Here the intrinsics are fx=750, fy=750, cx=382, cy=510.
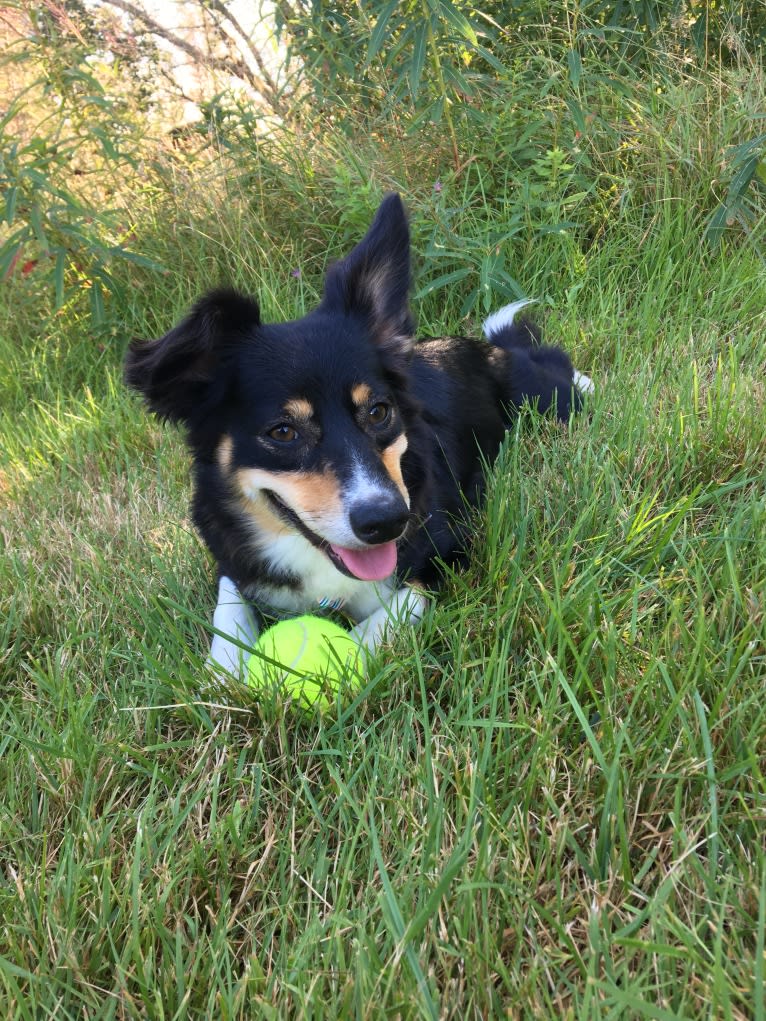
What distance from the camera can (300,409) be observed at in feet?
6.28

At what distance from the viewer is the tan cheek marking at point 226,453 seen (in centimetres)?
203

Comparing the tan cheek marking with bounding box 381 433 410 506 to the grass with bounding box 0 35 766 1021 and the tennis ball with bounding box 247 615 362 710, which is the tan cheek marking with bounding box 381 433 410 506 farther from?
the tennis ball with bounding box 247 615 362 710

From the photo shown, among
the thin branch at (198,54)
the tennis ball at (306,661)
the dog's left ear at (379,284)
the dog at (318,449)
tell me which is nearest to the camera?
the tennis ball at (306,661)

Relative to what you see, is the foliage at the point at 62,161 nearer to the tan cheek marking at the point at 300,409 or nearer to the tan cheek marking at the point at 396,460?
the tan cheek marking at the point at 300,409

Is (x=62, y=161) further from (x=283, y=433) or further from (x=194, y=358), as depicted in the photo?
(x=283, y=433)

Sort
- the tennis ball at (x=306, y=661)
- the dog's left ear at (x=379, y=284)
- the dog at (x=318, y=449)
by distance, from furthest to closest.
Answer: the dog's left ear at (x=379, y=284) < the dog at (x=318, y=449) < the tennis ball at (x=306, y=661)

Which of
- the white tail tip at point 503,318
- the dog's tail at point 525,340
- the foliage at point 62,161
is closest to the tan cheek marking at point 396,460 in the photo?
the dog's tail at point 525,340

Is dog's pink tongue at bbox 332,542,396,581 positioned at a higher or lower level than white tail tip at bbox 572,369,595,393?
higher

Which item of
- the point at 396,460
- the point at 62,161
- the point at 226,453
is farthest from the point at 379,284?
the point at 62,161

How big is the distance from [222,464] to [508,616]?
0.89 metres

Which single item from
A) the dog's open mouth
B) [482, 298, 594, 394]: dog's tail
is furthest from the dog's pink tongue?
[482, 298, 594, 394]: dog's tail

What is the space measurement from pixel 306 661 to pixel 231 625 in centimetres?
37

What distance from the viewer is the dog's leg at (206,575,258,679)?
1.82 meters

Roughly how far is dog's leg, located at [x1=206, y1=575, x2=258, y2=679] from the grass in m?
0.09
